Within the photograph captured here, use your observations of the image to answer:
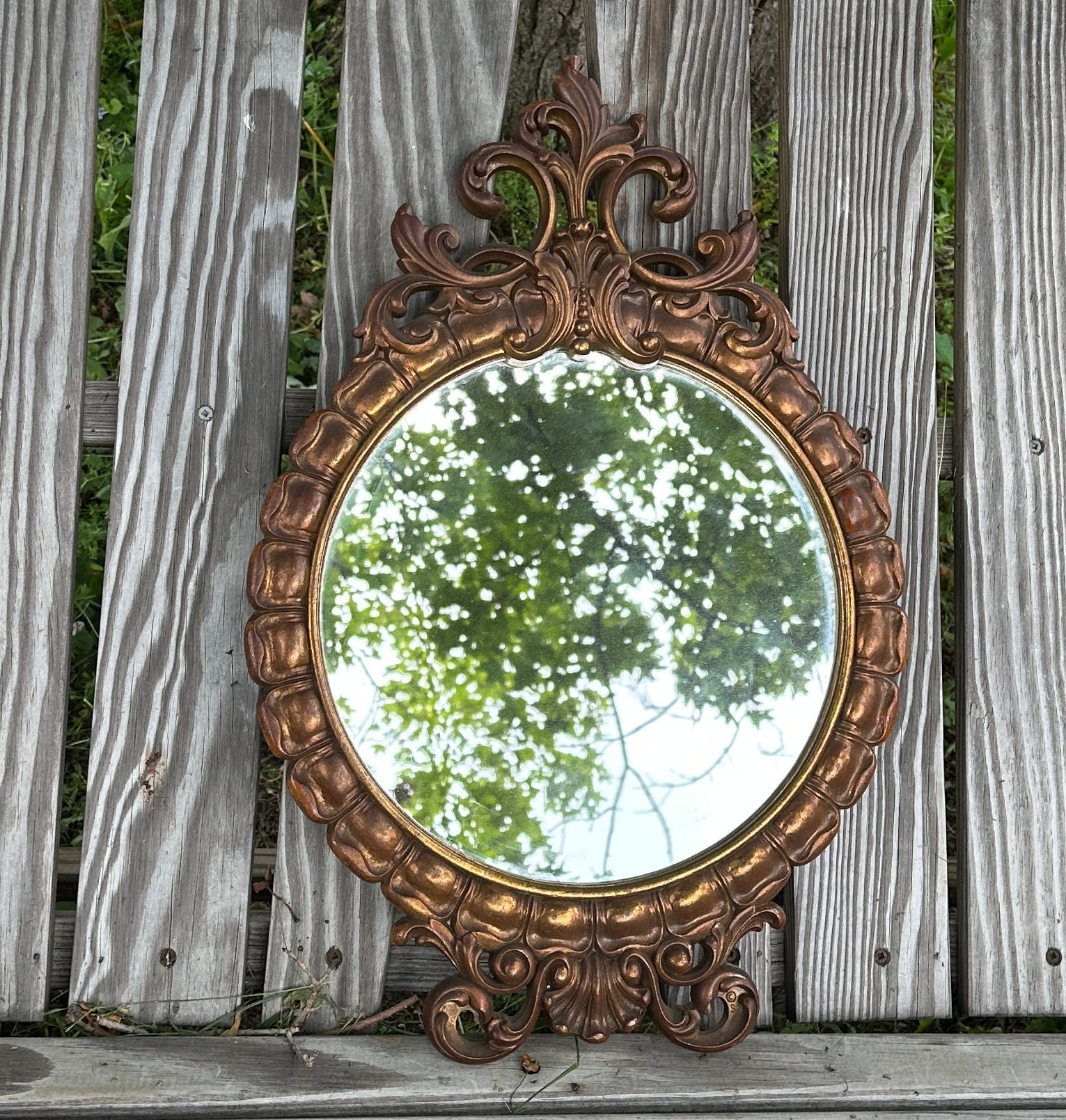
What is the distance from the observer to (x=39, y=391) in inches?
54.4

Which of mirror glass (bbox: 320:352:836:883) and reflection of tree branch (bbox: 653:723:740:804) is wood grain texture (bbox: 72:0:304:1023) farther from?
reflection of tree branch (bbox: 653:723:740:804)

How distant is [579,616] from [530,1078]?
0.63m

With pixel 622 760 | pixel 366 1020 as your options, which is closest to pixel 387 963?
pixel 366 1020

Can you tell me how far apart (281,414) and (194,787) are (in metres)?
0.53

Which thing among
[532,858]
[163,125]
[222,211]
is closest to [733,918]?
[532,858]

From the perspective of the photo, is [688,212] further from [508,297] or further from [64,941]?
[64,941]

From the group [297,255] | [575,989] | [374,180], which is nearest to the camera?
[575,989]

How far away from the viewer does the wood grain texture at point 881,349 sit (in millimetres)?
1453

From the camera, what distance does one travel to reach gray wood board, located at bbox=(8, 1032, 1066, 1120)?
1308 millimetres

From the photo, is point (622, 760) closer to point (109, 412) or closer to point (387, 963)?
point (387, 963)

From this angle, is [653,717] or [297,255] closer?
[653,717]

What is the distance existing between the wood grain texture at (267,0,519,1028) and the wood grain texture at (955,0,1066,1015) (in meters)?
0.74

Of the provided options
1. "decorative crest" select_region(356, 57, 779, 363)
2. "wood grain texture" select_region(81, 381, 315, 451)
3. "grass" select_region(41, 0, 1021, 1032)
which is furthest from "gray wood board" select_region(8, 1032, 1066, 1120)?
"decorative crest" select_region(356, 57, 779, 363)

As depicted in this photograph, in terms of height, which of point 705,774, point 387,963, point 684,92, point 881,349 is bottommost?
point 387,963
